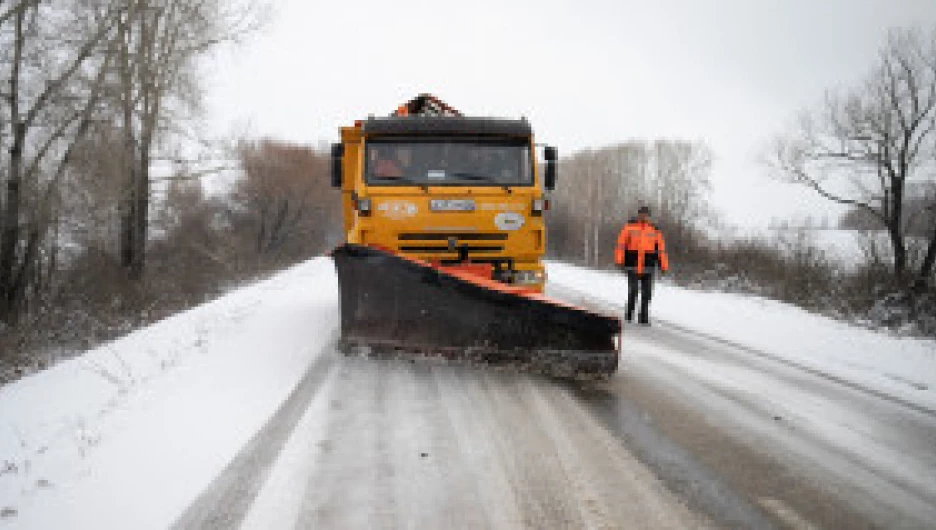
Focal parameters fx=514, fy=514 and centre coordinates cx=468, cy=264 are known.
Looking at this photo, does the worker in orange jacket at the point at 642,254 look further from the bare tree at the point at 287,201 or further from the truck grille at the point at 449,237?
the bare tree at the point at 287,201

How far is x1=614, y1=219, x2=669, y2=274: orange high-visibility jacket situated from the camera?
7.70 meters

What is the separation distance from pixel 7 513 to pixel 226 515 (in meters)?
1.01

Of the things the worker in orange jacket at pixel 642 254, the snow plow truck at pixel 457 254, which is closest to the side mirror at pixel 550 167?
the snow plow truck at pixel 457 254

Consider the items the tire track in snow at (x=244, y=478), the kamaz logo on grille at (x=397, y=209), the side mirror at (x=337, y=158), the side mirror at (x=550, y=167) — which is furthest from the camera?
the side mirror at (x=337, y=158)

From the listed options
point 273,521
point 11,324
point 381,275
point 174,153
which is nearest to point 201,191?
point 174,153

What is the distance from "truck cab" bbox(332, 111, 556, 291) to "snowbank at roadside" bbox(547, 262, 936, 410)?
11.0 feet

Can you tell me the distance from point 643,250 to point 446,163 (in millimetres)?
3592

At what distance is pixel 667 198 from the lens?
45125 mm

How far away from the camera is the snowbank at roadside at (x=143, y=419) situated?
2.48 meters

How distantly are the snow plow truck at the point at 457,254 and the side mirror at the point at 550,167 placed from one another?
0.6 inches

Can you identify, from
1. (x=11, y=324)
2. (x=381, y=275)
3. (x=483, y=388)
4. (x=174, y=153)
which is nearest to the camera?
(x=483, y=388)


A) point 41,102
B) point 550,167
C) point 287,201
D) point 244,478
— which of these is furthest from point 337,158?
point 287,201

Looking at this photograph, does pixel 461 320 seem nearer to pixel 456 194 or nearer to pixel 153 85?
pixel 456 194

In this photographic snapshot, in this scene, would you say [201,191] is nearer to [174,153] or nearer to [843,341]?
[174,153]
